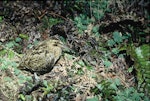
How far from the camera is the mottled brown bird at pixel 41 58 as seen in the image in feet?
12.9

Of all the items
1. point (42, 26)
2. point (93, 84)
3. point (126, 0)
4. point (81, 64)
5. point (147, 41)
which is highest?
point (126, 0)

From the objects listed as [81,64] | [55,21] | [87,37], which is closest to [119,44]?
[87,37]

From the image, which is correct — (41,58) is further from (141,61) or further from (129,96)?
(141,61)

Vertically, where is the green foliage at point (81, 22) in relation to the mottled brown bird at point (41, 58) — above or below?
above

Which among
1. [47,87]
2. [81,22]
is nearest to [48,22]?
[81,22]

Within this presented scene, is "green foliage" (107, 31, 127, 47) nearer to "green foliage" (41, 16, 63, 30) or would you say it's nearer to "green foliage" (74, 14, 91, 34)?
"green foliage" (74, 14, 91, 34)

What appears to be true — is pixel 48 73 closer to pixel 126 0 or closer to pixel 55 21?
pixel 55 21

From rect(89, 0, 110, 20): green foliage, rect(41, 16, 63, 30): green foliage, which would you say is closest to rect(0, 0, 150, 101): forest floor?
rect(41, 16, 63, 30): green foliage

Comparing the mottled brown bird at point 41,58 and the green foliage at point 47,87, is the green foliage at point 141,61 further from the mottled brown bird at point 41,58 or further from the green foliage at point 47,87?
the green foliage at point 47,87

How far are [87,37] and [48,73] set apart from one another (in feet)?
3.84

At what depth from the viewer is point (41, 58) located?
3.94 meters

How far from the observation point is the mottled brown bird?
3.92 m

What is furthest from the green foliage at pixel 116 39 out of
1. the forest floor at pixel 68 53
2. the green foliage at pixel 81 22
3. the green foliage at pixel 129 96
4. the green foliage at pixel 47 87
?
the green foliage at pixel 47 87

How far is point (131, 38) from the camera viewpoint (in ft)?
16.3
